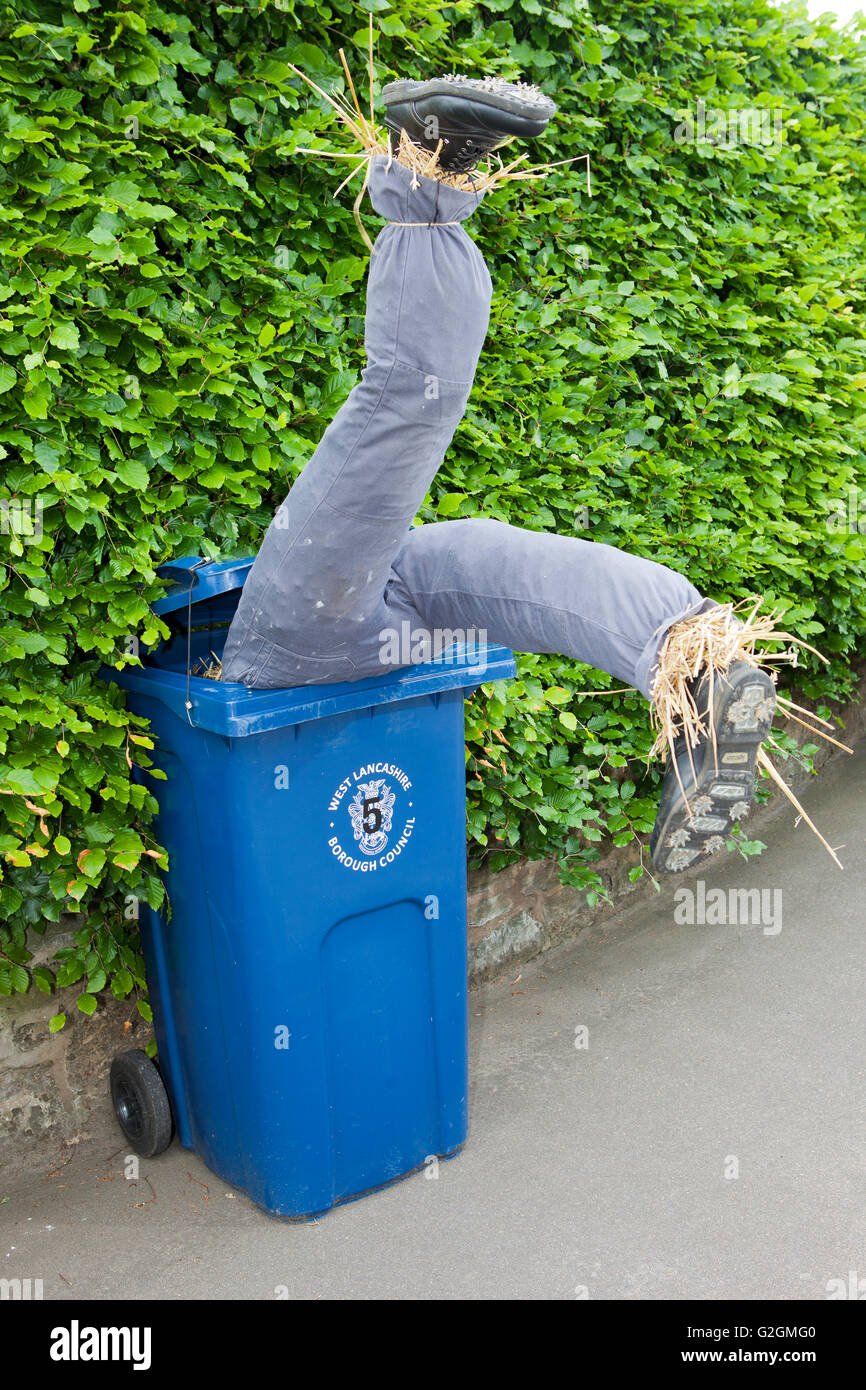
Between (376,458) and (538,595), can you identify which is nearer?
(376,458)

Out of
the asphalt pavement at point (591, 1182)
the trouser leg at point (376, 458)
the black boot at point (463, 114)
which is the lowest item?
the asphalt pavement at point (591, 1182)

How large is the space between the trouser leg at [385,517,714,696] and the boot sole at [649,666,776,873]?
0.14 m

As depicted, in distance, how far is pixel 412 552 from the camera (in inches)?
94.0

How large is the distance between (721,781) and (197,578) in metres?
1.22

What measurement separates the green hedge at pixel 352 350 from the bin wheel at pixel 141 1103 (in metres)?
0.20

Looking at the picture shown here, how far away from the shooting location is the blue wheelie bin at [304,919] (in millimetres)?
2428

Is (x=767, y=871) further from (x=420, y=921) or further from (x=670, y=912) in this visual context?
(x=420, y=921)

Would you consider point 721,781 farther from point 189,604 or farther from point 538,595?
point 189,604

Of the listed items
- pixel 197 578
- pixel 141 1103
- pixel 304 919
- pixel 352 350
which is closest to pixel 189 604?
pixel 197 578

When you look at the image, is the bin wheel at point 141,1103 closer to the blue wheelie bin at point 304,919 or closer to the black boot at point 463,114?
the blue wheelie bin at point 304,919

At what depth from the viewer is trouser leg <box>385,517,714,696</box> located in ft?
6.49

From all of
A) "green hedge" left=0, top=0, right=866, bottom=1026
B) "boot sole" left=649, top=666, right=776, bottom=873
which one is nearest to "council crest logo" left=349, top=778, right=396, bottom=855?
"green hedge" left=0, top=0, right=866, bottom=1026

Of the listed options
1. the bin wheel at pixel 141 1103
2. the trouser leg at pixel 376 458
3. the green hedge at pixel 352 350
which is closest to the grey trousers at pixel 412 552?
the trouser leg at pixel 376 458

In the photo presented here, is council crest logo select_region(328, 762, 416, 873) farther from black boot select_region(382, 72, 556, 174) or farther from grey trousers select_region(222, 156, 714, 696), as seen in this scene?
black boot select_region(382, 72, 556, 174)
